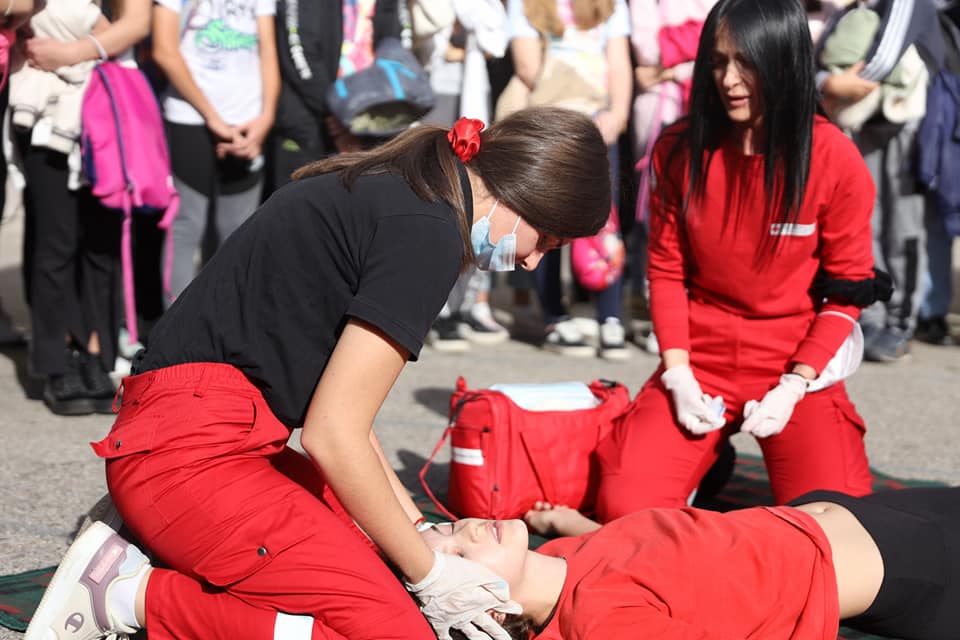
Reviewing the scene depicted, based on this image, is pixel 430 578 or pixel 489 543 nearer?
pixel 430 578

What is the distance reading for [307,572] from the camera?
2207 millimetres

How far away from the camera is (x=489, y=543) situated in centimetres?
244

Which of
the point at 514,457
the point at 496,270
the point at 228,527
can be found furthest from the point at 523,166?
the point at 514,457

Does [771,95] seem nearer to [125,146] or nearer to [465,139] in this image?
[465,139]

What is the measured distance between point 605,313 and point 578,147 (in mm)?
3442

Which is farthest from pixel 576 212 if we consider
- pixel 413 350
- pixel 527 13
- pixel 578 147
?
pixel 527 13

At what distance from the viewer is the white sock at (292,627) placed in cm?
220

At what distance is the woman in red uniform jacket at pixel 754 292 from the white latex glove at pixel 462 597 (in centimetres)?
100

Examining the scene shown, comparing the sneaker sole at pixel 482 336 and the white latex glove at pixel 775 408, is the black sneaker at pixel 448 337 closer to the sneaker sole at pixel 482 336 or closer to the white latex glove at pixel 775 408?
the sneaker sole at pixel 482 336

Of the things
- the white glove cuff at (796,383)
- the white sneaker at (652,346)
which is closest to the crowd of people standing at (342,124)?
the white sneaker at (652,346)

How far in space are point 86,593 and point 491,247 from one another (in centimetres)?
103

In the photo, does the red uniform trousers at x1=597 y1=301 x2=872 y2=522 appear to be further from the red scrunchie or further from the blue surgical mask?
the red scrunchie

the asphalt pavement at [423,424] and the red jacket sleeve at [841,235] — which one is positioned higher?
the red jacket sleeve at [841,235]

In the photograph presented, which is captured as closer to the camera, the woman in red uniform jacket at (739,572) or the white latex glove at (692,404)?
the woman in red uniform jacket at (739,572)
